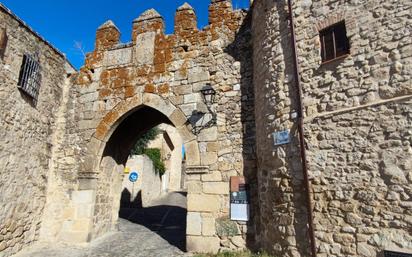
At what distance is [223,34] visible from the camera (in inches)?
245

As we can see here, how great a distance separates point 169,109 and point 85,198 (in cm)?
266

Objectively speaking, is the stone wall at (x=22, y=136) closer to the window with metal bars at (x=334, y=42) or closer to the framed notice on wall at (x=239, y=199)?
the framed notice on wall at (x=239, y=199)

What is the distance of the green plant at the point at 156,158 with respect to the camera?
638 inches

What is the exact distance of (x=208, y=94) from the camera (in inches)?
227

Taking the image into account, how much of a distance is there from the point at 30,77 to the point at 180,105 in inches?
120

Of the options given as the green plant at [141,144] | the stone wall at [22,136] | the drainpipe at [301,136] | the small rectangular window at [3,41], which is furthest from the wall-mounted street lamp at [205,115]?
the green plant at [141,144]

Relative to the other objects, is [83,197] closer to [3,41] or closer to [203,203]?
[203,203]

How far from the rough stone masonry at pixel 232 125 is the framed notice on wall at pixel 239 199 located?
14cm

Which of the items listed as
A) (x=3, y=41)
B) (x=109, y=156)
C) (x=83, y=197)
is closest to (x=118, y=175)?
(x=109, y=156)

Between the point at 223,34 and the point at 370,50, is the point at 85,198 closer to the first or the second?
the point at 223,34

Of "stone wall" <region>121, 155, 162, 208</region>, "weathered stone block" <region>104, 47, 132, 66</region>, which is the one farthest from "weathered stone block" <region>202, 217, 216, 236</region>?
"stone wall" <region>121, 155, 162, 208</region>

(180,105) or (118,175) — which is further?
(118,175)

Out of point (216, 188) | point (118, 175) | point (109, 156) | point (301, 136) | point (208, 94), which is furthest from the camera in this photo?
point (118, 175)

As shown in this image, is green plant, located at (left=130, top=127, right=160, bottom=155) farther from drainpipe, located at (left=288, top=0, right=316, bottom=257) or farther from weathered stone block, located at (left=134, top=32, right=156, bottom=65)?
drainpipe, located at (left=288, top=0, right=316, bottom=257)
